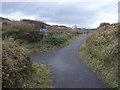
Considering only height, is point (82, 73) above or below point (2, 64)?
below

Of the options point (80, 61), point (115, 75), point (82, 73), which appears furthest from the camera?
point (80, 61)

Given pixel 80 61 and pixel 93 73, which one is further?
pixel 80 61

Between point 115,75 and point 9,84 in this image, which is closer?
point 9,84

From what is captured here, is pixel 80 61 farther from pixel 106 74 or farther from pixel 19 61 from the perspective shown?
pixel 19 61

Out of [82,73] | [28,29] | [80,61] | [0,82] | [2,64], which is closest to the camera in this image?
[0,82]

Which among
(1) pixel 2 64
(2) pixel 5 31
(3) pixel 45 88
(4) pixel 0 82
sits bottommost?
(3) pixel 45 88

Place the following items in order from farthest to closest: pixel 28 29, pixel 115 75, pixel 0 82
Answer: pixel 28 29
pixel 115 75
pixel 0 82

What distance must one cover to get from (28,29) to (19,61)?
11930 mm

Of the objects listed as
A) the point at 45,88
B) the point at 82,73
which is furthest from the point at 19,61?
the point at 82,73

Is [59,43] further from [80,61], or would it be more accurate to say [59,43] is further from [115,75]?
[115,75]

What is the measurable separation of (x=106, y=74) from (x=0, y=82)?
18.1 feet

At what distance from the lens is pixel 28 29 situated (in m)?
21.3

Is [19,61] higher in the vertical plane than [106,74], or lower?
higher

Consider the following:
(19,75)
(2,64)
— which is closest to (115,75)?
(19,75)
